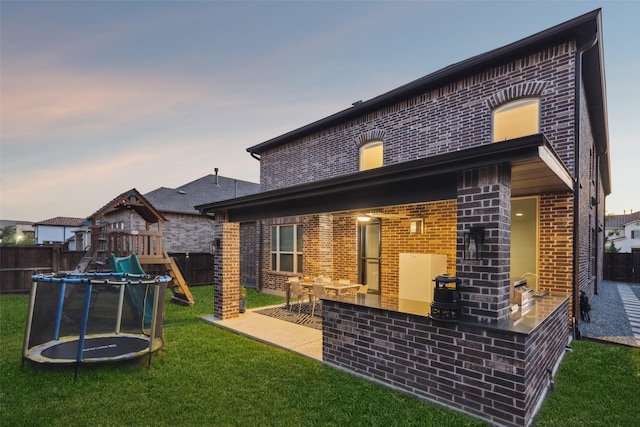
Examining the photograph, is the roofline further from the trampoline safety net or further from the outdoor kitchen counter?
the trampoline safety net

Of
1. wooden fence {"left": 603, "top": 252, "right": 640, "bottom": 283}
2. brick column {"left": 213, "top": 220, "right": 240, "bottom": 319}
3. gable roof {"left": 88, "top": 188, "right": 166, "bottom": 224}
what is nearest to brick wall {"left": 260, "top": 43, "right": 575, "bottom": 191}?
brick column {"left": 213, "top": 220, "right": 240, "bottom": 319}

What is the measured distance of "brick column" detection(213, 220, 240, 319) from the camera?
8242 millimetres

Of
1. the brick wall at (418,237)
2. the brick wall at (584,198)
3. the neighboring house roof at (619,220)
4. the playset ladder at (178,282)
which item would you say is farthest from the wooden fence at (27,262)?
the neighboring house roof at (619,220)

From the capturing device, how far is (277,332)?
278 inches

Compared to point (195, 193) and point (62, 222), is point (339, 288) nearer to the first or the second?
point (195, 193)

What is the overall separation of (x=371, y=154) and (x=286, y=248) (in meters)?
4.84

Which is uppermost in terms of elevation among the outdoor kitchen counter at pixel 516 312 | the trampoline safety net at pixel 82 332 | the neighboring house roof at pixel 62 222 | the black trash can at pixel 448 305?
the neighboring house roof at pixel 62 222

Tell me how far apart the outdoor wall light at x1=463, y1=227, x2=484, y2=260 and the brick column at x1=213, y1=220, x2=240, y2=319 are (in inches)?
240

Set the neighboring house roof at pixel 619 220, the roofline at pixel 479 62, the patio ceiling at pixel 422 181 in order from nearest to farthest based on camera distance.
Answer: the patio ceiling at pixel 422 181, the roofline at pixel 479 62, the neighboring house roof at pixel 619 220

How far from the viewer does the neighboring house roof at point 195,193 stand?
17703 mm

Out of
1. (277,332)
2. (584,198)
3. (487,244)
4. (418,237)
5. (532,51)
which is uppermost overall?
(532,51)

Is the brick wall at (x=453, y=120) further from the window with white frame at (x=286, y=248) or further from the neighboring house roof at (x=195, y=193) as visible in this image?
the neighboring house roof at (x=195, y=193)

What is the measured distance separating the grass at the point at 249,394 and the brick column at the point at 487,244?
1226 mm

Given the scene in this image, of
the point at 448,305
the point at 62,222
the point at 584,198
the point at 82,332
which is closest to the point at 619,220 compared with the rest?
the point at 584,198
